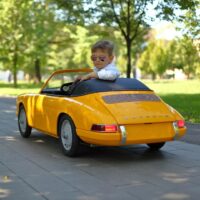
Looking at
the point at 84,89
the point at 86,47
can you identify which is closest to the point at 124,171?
the point at 84,89

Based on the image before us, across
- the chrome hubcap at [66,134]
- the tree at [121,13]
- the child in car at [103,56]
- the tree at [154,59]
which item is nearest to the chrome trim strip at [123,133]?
the chrome hubcap at [66,134]

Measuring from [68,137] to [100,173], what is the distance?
1263 mm

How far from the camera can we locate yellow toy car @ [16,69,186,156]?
6.30 m

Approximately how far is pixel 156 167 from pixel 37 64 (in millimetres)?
42289

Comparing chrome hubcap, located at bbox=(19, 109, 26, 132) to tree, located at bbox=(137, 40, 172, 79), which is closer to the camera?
chrome hubcap, located at bbox=(19, 109, 26, 132)

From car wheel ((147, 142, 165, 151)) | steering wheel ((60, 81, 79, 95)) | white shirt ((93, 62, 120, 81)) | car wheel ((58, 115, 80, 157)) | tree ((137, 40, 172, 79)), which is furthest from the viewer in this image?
tree ((137, 40, 172, 79))

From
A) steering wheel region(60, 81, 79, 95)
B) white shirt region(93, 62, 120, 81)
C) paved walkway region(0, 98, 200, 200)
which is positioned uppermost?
white shirt region(93, 62, 120, 81)

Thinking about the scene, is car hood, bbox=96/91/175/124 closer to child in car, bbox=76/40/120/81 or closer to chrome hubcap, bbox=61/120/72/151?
child in car, bbox=76/40/120/81

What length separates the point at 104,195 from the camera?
4.81 metres

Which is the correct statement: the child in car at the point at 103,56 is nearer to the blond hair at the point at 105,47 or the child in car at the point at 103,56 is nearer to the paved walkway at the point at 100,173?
the blond hair at the point at 105,47

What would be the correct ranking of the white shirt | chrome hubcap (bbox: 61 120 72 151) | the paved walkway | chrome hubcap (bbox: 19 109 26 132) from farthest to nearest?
chrome hubcap (bbox: 19 109 26 132)
the white shirt
chrome hubcap (bbox: 61 120 72 151)
the paved walkway

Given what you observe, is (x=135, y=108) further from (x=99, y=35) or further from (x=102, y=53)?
(x=99, y=35)

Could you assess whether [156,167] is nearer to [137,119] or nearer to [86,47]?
[137,119]

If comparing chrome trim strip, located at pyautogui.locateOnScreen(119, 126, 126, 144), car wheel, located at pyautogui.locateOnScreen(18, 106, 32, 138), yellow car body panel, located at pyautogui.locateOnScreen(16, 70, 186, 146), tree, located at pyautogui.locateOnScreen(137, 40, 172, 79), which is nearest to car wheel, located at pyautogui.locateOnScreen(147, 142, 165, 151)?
yellow car body panel, located at pyautogui.locateOnScreen(16, 70, 186, 146)
